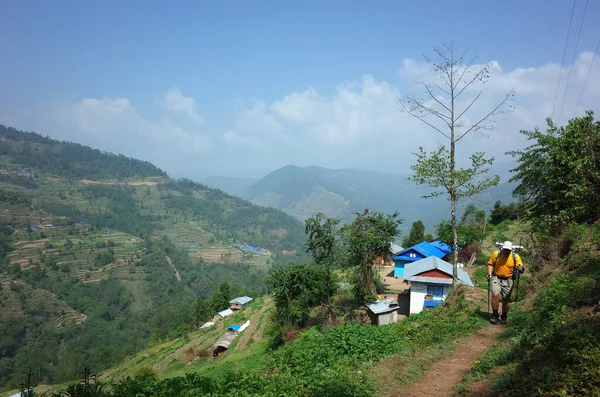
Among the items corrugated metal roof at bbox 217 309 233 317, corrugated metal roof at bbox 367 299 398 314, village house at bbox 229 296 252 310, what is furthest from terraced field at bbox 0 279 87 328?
corrugated metal roof at bbox 367 299 398 314

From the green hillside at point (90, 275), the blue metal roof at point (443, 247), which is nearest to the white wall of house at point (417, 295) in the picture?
the blue metal roof at point (443, 247)

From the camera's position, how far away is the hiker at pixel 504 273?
8375 mm

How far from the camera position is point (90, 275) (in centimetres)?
10988

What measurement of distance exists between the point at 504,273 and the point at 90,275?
127 m

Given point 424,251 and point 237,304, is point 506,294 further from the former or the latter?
point 237,304

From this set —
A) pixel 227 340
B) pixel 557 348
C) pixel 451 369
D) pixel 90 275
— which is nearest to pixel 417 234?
pixel 227 340

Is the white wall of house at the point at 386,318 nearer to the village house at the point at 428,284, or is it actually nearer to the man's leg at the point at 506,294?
the village house at the point at 428,284

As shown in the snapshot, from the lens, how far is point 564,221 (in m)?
13.1

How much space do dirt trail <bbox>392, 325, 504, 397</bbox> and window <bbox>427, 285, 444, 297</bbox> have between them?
12356 millimetres

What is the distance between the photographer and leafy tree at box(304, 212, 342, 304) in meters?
21.9

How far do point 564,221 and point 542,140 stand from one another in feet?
27.3

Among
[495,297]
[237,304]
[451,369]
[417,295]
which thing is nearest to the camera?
[451,369]

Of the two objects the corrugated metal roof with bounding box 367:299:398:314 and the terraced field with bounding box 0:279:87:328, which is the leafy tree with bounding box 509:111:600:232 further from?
the terraced field with bounding box 0:279:87:328

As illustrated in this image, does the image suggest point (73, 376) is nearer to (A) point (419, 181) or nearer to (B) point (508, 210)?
(A) point (419, 181)
